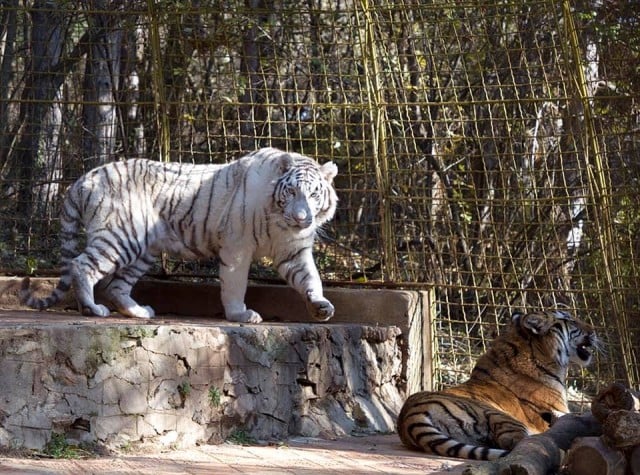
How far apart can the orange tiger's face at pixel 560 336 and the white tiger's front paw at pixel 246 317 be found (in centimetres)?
172

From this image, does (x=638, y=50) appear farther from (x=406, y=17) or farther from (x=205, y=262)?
(x=205, y=262)

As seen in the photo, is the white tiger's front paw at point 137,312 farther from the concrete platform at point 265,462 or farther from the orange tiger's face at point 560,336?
the orange tiger's face at point 560,336

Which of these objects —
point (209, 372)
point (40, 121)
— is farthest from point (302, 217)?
point (40, 121)

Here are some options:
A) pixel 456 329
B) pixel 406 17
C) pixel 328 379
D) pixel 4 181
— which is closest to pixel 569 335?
pixel 328 379

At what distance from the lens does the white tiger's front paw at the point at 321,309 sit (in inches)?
281

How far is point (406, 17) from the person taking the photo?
7910 millimetres

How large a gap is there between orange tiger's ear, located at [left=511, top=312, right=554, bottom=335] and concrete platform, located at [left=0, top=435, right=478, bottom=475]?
113 cm

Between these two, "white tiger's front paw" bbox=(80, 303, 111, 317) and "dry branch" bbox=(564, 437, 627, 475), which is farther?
"white tiger's front paw" bbox=(80, 303, 111, 317)

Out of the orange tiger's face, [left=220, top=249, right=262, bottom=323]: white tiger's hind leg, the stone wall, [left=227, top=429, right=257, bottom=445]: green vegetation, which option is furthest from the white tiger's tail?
the orange tiger's face

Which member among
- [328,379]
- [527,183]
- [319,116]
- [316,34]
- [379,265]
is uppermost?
[316,34]

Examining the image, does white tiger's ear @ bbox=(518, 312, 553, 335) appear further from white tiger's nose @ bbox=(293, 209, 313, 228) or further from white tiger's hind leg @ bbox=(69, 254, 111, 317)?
white tiger's hind leg @ bbox=(69, 254, 111, 317)

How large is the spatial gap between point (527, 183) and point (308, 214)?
6.88ft

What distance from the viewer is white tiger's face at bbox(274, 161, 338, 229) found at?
7.10 metres

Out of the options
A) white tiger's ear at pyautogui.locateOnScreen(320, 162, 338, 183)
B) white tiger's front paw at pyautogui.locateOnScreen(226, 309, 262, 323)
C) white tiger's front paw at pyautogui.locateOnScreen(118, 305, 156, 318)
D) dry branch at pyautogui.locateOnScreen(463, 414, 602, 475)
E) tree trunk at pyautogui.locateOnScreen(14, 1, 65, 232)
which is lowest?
dry branch at pyautogui.locateOnScreen(463, 414, 602, 475)
